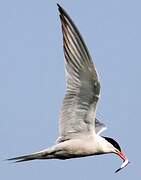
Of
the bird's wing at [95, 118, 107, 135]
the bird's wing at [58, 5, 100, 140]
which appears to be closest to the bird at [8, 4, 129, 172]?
the bird's wing at [58, 5, 100, 140]

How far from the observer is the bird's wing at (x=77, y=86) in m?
7.96

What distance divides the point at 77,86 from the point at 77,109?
1.32 ft

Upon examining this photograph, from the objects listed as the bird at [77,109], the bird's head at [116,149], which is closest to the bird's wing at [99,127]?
the bird at [77,109]

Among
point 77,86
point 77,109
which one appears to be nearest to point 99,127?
point 77,109

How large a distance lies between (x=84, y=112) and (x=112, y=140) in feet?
2.96

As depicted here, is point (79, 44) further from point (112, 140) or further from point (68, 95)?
point (112, 140)

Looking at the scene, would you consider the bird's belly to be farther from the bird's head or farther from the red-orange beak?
the red-orange beak

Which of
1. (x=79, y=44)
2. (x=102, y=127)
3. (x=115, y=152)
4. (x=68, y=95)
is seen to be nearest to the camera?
(x=79, y=44)

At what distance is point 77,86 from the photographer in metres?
8.45

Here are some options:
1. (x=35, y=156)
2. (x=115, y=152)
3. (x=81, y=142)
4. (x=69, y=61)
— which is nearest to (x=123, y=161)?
(x=115, y=152)

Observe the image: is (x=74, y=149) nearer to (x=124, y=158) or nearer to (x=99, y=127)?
(x=124, y=158)

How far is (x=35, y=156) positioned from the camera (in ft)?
28.9

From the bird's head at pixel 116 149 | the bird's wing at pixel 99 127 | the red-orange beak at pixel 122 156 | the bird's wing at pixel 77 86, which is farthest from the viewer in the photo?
the bird's wing at pixel 99 127

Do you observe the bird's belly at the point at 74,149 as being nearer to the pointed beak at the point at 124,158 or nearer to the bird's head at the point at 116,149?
the bird's head at the point at 116,149
